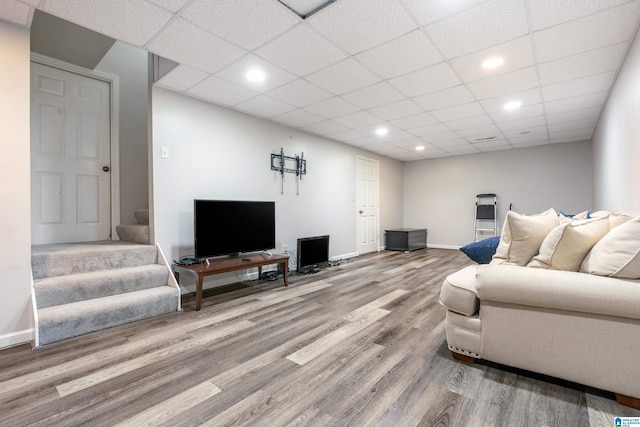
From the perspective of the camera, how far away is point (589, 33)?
2.19 meters

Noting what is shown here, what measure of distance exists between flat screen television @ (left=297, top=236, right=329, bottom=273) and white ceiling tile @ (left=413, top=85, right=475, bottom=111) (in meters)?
2.51

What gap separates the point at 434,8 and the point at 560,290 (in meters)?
1.88

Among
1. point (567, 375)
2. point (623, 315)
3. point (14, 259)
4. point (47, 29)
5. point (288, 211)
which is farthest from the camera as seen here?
point (288, 211)

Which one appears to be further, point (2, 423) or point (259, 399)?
point (259, 399)

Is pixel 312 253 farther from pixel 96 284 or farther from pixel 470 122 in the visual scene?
pixel 470 122

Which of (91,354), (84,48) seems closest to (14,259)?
(91,354)

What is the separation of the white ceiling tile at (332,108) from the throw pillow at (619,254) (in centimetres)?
282

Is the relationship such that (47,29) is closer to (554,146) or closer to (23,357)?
(23,357)

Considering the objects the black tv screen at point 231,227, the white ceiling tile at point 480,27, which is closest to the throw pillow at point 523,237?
the white ceiling tile at point 480,27

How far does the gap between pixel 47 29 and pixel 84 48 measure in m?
0.32

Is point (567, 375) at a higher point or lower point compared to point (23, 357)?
higher

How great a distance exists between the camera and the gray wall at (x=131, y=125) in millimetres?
Result: 3945

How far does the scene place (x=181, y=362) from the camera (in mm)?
1926

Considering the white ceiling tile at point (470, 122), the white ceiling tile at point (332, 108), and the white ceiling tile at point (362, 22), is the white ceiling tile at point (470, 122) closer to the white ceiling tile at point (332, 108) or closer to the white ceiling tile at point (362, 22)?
the white ceiling tile at point (332, 108)
